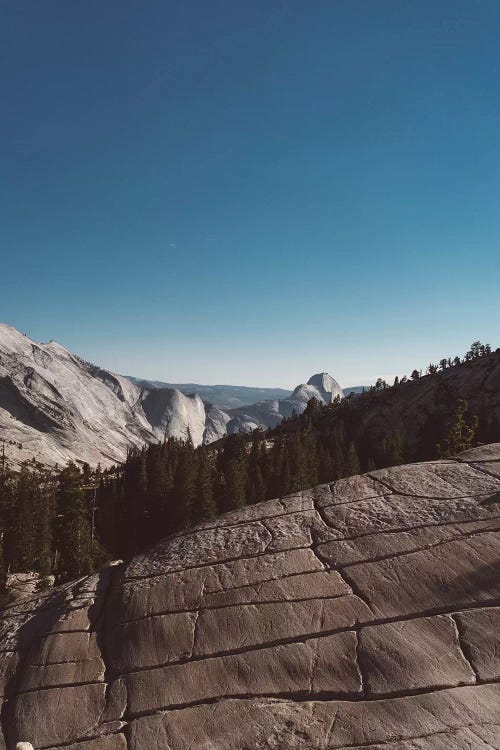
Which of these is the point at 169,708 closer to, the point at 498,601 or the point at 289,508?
the point at 289,508

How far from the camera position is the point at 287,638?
43.5ft

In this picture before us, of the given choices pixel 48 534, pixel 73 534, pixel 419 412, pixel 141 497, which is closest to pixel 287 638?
pixel 73 534

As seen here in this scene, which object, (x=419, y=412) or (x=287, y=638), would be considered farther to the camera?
(x=419, y=412)

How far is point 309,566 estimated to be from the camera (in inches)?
621

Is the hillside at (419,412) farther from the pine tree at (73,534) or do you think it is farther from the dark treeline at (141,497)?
the pine tree at (73,534)

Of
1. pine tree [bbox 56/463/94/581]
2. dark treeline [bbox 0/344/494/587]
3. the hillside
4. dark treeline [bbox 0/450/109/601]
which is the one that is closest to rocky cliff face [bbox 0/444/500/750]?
pine tree [bbox 56/463/94/581]

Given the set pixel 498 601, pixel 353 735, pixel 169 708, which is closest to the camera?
pixel 353 735

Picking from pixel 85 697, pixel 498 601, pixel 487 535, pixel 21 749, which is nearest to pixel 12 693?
pixel 85 697

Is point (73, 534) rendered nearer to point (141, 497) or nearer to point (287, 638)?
point (141, 497)

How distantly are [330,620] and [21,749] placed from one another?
9197mm

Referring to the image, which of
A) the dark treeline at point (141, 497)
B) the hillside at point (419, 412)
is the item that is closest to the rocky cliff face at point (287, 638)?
the dark treeline at point (141, 497)

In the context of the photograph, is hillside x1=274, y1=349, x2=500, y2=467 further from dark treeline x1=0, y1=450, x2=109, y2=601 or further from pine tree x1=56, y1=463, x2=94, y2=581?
pine tree x1=56, y1=463, x2=94, y2=581

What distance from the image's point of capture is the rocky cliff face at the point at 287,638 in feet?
35.9

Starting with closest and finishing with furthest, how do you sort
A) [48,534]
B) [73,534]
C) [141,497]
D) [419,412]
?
[73,534] → [48,534] → [141,497] → [419,412]
